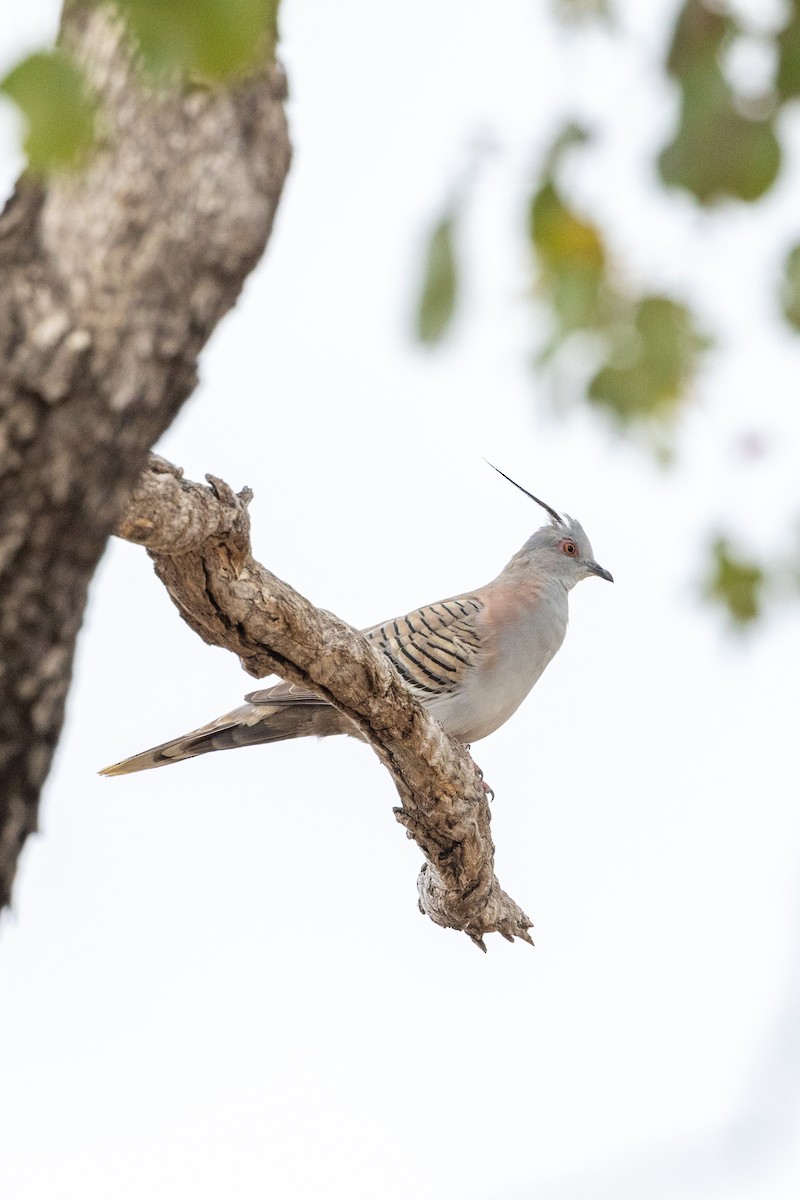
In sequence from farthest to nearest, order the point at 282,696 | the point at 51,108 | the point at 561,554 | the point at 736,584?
the point at 561,554
the point at 282,696
the point at 736,584
the point at 51,108

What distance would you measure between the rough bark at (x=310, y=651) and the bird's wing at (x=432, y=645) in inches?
36.4

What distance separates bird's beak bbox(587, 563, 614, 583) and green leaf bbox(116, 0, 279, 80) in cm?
646

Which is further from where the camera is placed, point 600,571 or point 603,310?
point 600,571

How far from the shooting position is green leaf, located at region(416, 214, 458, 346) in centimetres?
176

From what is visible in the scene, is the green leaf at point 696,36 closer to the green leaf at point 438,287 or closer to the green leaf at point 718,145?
the green leaf at point 718,145

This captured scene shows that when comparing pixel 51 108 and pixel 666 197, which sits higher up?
pixel 666 197

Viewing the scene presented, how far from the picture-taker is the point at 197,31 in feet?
4.60

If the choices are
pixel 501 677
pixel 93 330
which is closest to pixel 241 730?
pixel 501 677

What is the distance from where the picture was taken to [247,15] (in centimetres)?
139

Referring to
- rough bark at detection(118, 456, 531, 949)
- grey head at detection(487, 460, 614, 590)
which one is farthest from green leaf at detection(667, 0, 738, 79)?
grey head at detection(487, 460, 614, 590)

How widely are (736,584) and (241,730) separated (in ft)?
13.3

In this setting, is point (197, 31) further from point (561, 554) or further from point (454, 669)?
point (561, 554)

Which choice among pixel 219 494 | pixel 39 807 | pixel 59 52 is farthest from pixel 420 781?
pixel 59 52

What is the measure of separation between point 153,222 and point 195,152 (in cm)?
13
